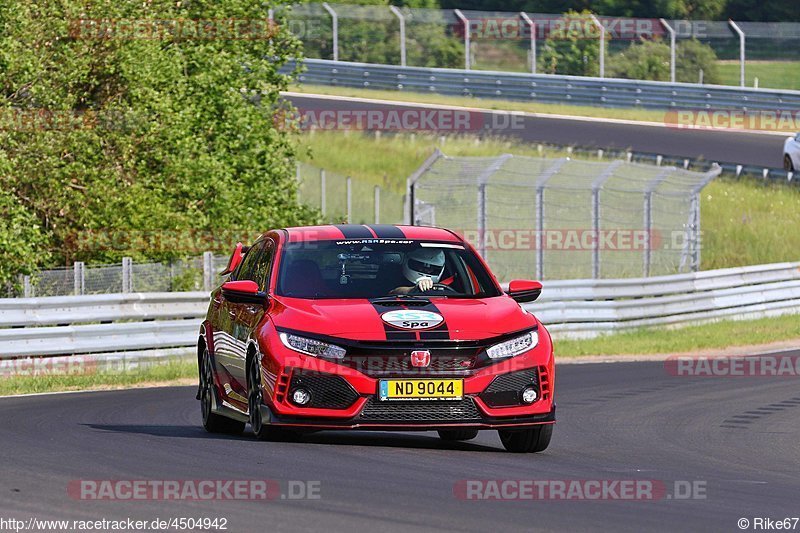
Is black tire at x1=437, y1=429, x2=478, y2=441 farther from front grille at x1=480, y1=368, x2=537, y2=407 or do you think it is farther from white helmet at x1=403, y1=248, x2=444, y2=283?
front grille at x1=480, y1=368, x2=537, y2=407

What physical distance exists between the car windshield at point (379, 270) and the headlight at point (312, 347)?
2.18ft

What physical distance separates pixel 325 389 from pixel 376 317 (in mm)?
557

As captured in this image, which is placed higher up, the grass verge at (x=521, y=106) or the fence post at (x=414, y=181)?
the fence post at (x=414, y=181)

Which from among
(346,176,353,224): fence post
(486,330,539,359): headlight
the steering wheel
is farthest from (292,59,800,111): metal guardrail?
(486,330,539,359): headlight

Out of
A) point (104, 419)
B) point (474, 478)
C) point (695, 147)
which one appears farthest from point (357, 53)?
point (474, 478)

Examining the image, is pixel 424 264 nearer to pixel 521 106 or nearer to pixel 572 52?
pixel 521 106

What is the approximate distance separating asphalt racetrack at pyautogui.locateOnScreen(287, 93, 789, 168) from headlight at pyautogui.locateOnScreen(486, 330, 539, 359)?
31.7 metres

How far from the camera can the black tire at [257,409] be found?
1070 cm

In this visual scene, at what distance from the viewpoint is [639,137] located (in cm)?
4478
